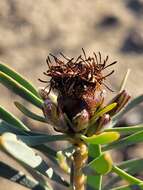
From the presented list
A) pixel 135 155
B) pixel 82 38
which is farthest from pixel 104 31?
pixel 135 155

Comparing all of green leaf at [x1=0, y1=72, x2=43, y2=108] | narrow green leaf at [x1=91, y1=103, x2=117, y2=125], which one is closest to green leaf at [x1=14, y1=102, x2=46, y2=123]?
green leaf at [x1=0, y1=72, x2=43, y2=108]

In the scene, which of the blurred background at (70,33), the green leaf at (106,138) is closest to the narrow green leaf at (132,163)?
the green leaf at (106,138)

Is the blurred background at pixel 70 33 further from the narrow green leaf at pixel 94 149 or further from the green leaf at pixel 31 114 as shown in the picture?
the narrow green leaf at pixel 94 149

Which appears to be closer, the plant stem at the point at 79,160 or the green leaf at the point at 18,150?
the green leaf at the point at 18,150

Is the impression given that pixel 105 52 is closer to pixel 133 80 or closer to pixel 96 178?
pixel 133 80

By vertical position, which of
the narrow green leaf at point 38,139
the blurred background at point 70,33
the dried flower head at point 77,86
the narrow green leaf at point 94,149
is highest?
the blurred background at point 70,33

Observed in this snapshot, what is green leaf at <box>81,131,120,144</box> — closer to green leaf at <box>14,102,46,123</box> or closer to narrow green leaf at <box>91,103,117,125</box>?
narrow green leaf at <box>91,103,117,125</box>
